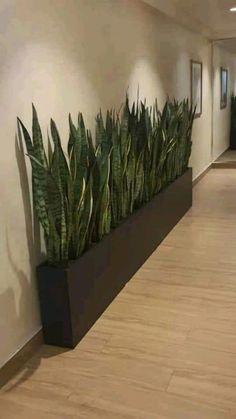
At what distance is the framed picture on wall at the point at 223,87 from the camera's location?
7.84m

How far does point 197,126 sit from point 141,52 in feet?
8.67

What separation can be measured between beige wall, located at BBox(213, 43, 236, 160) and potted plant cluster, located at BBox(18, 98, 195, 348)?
13.9 ft

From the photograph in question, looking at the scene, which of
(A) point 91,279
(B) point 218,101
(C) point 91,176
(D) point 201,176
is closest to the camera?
(C) point 91,176

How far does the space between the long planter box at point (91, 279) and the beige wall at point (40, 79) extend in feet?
0.39

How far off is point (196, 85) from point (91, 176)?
428 cm

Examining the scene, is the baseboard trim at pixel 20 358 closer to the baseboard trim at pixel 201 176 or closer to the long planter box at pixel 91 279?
the long planter box at pixel 91 279

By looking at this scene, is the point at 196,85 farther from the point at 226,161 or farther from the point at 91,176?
the point at 91,176

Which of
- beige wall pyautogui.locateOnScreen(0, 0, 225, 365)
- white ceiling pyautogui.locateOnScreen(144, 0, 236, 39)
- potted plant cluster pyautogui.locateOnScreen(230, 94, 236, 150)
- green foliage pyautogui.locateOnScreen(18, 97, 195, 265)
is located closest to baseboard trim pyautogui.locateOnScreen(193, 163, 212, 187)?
potted plant cluster pyautogui.locateOnScreen(230, 94, 236, 150)

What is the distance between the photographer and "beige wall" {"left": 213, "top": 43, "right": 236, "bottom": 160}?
7.42 meters

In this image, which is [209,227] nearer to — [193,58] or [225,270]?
[225,270]

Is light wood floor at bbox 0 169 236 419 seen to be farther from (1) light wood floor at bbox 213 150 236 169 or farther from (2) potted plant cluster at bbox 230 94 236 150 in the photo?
(2) potted plant cluster at bbox 230 94 236 150

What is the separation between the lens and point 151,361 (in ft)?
7.29

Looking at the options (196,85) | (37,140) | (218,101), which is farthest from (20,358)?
(218,101)

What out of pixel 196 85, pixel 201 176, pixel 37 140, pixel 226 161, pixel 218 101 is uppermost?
pixel 196 85
